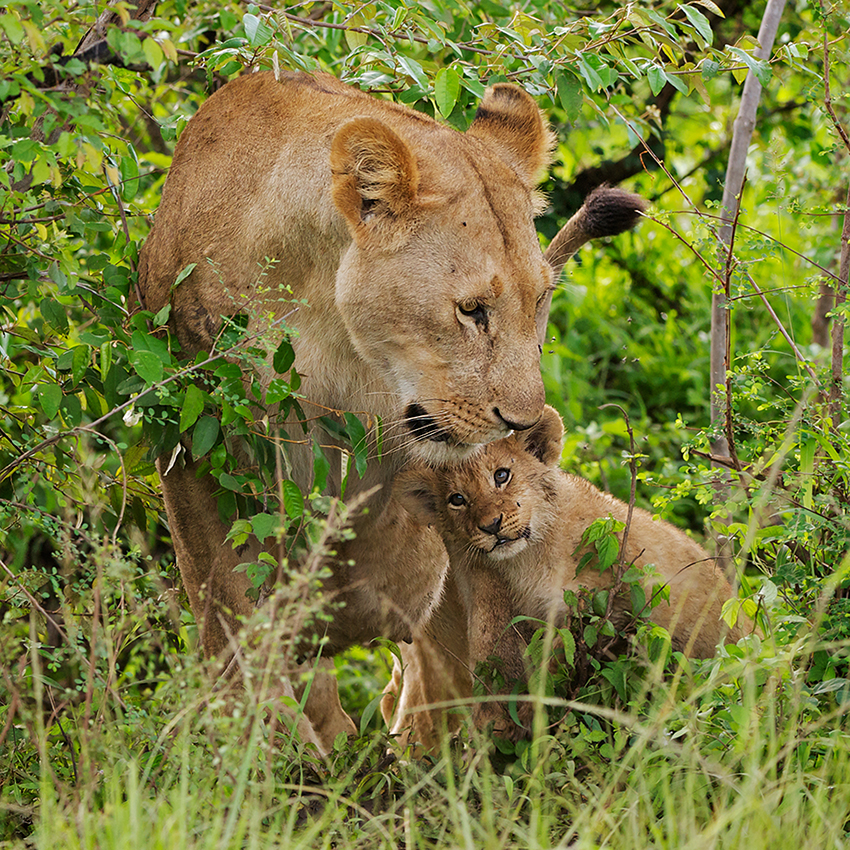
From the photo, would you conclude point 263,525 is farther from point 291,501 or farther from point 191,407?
point 191,407

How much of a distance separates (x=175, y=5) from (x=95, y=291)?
4.24 feet

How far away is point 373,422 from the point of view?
297 cm

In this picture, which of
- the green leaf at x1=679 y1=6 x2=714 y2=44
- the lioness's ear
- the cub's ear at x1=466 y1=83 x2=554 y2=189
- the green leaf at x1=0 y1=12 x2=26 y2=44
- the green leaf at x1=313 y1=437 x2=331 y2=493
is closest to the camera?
the green leaf at x1=0 y1=12 x2=26 y2=44

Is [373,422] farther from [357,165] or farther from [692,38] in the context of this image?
[692,38]

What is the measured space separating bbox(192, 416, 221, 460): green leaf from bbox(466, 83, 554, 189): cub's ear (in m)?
1.13

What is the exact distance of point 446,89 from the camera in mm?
2764

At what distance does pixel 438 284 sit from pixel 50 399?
38.4 inches

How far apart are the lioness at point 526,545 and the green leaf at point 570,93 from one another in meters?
0.89

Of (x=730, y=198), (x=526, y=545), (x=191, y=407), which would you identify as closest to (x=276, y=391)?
(x=191, y=407)

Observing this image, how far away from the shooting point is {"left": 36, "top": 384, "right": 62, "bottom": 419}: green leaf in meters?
2.71

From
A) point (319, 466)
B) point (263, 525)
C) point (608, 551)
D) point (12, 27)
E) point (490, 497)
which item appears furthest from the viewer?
point (490, 497)

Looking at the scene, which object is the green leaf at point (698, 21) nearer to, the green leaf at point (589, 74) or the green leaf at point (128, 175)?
the green leaf at point (589, 74)

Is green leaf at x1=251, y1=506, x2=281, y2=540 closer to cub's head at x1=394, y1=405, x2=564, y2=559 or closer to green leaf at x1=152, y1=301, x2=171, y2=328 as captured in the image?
green leaf at x1=152, y1=301, x2=171, y2=328

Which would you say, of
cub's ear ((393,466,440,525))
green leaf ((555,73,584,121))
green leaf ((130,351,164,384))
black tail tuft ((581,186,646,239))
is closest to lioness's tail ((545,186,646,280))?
black tail tuft ((581,186,646,239))
